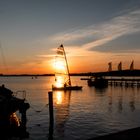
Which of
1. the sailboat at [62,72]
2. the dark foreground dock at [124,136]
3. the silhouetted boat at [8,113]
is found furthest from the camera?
the sailboat at [62,72]

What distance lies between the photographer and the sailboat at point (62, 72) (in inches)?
3866

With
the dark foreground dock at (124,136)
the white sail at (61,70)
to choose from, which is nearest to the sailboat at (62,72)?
the white sail at (61,70)

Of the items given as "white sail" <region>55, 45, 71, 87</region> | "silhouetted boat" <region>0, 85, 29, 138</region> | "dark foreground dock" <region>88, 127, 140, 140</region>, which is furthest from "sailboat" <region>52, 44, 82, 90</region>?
"dark foreground dock" <region>88, 127, 140, 140</region>

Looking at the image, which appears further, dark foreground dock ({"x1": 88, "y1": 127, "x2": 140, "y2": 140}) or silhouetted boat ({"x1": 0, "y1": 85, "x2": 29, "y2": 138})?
silhouetted boat ({"x1": 0, "y1": 85, "x2": 29, "y2": 138})

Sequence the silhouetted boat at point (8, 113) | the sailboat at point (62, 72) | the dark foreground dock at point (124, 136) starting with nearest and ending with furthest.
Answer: the dark foreground dock at point (124, 136), the silhouetted boat at point (8, 113), the sailboat at point (62, 72)

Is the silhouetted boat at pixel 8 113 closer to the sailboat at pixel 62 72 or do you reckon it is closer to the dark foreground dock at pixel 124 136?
the dark foreground dock at pixel 124 136

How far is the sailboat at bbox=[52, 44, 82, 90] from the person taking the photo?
98188mm

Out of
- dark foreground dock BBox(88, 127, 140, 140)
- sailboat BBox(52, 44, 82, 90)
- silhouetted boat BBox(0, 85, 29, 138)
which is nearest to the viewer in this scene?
dark foreground dock BBox(88, 127, 140, 140)

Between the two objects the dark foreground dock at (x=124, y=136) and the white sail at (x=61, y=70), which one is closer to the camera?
the dark foreground dock at (x=124, y=136)

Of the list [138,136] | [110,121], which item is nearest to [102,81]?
[110,121]

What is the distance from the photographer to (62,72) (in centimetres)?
9775

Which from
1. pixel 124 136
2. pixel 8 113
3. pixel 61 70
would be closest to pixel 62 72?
pixel 61 70

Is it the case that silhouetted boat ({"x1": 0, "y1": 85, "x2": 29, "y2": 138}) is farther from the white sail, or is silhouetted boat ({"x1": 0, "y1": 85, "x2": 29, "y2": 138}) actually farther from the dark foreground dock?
the white sail

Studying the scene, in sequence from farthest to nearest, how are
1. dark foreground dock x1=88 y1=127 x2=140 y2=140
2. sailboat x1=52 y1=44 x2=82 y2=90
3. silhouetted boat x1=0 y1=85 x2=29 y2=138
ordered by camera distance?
sailboat x1=52 y1=44 x2=82 y2=90 → silhouetted boat x1=0 y1=85 x2=29 y2=138 → dark foreground dock x1=88 y1=127 x2=140 y2=140
